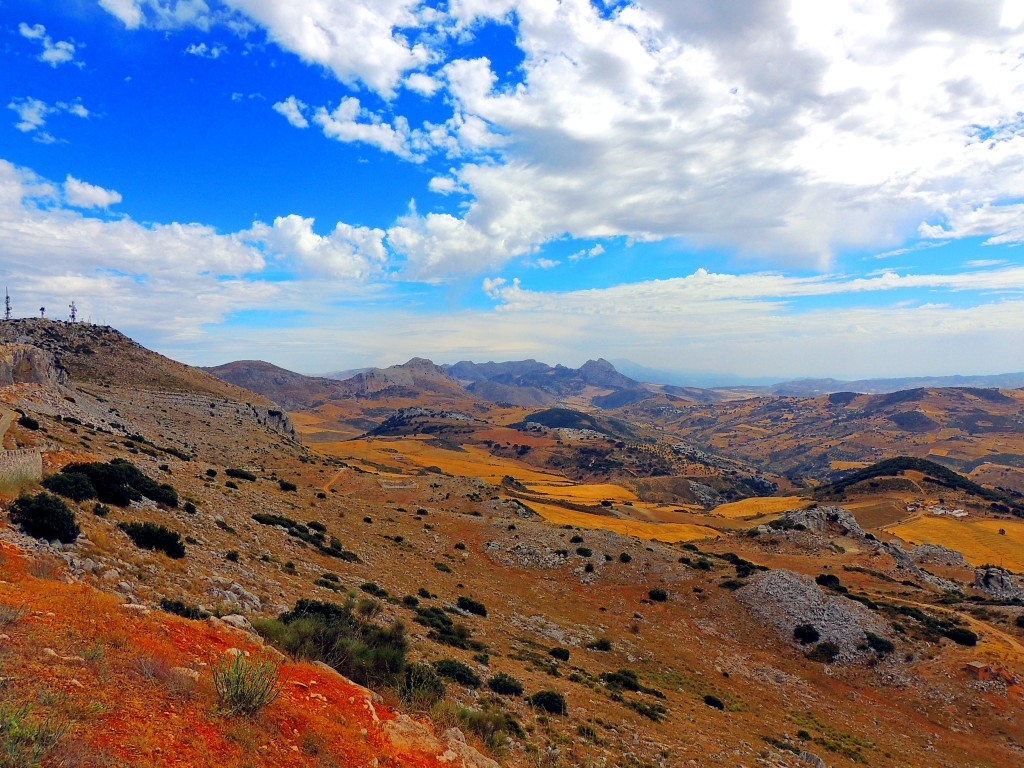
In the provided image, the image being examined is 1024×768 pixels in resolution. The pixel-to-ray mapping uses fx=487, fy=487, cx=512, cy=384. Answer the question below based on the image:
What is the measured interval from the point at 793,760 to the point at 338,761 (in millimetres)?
17782

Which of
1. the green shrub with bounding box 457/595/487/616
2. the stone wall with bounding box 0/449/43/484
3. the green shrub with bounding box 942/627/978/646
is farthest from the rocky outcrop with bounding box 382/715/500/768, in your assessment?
the green shrub with bounding box 942/627/978/646

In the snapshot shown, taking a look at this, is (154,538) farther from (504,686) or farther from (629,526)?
(629,526)

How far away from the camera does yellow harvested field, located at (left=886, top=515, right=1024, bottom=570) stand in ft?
225

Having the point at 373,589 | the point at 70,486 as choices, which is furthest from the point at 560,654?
the point at 70,486

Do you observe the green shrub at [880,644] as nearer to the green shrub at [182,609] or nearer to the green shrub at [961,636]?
the green shrub at [961,636]

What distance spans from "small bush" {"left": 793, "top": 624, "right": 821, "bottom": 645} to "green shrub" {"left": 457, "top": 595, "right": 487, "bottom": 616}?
21445 mm

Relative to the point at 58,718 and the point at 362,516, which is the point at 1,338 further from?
the point at 58,718

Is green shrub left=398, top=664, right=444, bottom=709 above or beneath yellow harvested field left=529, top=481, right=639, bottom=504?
above

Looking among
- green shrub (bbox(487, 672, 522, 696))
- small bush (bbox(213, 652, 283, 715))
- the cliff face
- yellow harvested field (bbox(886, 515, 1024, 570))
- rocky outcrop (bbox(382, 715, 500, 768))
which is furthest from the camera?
yellow harvested field (bbox(886, 515, 1024, 570))

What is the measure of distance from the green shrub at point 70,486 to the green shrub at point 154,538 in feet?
8.17

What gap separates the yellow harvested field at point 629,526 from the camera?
242ft

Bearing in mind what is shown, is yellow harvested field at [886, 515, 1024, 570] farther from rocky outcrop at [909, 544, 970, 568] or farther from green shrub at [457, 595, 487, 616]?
green shrub at [457, 595, 487, 616]

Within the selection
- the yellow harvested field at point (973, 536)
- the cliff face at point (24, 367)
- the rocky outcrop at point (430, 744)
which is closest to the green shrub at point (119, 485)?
the rocky outcrop at point (430, 744)

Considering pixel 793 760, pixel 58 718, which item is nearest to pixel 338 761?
pixel 58 718
